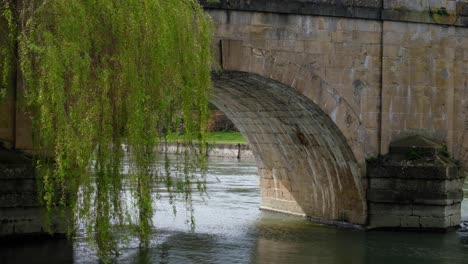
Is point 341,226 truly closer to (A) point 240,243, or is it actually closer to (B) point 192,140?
(A) point 240,243

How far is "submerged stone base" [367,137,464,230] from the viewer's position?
46.5 ft

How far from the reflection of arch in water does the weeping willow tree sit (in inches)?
138

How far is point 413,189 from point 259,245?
2.82 meters

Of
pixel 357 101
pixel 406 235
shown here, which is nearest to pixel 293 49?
pixel 357 101

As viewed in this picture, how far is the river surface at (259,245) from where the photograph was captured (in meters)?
11.5

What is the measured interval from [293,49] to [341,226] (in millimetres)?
3399

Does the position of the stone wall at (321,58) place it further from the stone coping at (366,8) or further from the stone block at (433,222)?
the stone block at (433,222)

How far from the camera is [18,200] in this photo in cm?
1119

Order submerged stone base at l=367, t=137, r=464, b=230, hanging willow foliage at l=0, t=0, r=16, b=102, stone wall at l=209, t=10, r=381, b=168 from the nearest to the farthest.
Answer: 1. hanging willow foliage at l=0, t=0, r=16, b=102
2. stone wall at l=209, t=10, r=381, b=168
3. submerged stone base at l=367, t=137, r=464, b=230

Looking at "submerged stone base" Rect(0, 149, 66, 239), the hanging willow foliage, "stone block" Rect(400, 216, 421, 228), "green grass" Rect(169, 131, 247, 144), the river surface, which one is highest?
the hanging willow foliage

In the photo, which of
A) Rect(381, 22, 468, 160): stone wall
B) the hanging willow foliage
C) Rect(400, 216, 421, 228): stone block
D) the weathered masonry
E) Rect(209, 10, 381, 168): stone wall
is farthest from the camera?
Rect(381, 22, 468, 160): stone wall

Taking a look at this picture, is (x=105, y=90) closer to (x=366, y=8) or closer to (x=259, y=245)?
(x=259, y=245)

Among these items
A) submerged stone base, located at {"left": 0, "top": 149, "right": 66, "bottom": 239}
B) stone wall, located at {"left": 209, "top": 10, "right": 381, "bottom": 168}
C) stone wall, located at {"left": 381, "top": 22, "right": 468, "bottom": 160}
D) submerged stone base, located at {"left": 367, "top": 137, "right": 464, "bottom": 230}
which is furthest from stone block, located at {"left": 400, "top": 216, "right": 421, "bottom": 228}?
submerged stone base, located at {"left": 0, "top": 149, "right": 66, "bottom": 239}

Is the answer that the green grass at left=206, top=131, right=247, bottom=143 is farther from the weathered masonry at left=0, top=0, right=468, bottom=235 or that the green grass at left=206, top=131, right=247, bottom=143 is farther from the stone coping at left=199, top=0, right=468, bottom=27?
the stone coping at left=199, top=0, right=468, bottom=27
